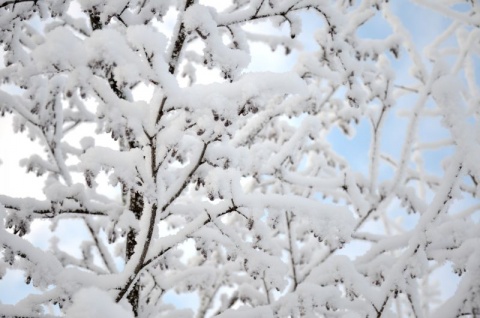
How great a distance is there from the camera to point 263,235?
69.0 inches

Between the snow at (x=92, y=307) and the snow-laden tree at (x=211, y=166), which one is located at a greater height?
the snow-laden tree at (x=211, y=166)

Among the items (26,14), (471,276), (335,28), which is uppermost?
(26,14)

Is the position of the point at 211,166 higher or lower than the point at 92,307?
higher

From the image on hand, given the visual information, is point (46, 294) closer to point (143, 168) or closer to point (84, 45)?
point (143, 168)

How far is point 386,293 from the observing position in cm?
170

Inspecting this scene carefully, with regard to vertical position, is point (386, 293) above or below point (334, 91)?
below

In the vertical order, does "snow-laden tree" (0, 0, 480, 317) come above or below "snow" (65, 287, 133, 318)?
above

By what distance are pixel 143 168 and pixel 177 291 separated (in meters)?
2.85

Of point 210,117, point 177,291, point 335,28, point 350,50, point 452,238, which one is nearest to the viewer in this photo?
point 210,117

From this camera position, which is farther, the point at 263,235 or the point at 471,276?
the point at 263,235

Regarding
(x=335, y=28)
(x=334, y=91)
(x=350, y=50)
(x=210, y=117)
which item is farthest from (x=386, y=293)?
(x=334, y=91)

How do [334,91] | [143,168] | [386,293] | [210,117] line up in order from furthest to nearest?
[334,91], [386,293], [143,168], [210,117]

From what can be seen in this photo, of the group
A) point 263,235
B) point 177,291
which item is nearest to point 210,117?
point 263,235

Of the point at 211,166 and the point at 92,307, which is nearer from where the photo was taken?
the point at 92,307
